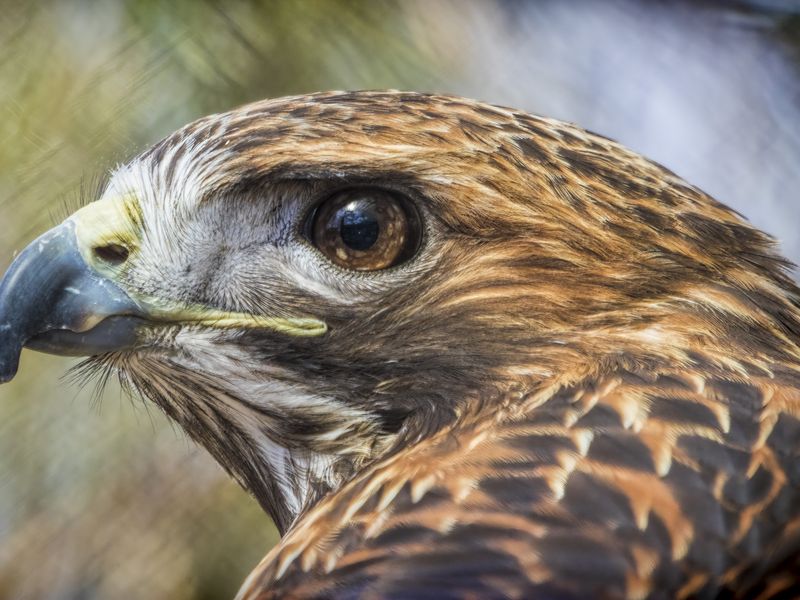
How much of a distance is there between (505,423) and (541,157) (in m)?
0.40

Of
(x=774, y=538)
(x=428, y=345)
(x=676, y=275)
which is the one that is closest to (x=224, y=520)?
(x=428, y=345)

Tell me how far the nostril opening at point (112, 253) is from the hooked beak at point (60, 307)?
24 mm

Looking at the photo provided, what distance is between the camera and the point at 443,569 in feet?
3.79

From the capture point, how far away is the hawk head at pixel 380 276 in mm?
1446

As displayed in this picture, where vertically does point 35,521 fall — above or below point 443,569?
below

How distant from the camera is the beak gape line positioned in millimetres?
1429

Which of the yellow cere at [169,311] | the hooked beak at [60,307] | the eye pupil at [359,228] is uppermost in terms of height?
the eye pupil at [359,228]

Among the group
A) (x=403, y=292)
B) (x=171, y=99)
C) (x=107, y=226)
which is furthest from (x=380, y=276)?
(x=171, y=99)

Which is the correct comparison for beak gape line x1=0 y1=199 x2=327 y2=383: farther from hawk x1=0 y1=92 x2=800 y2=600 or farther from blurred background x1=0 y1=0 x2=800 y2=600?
blurred background x1=0 y1=0 x2=800 y2=600

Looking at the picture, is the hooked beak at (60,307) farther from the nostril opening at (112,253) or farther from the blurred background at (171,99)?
the blurred background at (171,99)

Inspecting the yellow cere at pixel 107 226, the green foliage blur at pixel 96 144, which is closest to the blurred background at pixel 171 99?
the green foliage blur at pixel 96 144

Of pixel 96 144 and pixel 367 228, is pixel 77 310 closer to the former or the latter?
pixel 367 228

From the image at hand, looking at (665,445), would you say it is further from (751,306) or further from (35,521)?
(35,521)

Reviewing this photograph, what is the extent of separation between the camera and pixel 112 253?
4.92 ft
